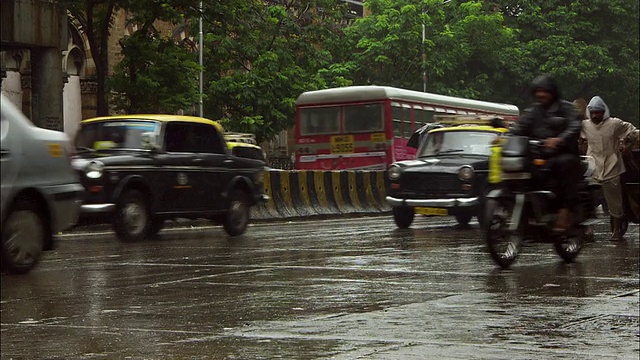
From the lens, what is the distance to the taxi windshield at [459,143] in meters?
22.7

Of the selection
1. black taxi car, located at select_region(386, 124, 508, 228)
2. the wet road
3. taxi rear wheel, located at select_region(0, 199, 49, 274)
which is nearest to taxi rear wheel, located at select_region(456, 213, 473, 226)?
black taxi car, located at select_region(386, 124, 508, 228)

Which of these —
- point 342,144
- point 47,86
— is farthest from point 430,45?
point 47,86

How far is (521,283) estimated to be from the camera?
39.7ft

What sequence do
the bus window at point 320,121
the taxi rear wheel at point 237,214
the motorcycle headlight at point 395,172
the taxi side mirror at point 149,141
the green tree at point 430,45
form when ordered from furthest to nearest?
the green tree at point 430,45, the bus window at point 320,121, the motorcycle headlight at point 395,172, the taxi rear wheel at point 237,214, the taxi side mirror at point 149,141

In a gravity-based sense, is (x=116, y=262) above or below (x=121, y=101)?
below

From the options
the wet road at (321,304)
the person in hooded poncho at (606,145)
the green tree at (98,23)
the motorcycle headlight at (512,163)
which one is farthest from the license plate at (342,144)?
the motorcycle headlight at (512,163)

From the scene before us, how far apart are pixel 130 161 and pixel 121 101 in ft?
51.6

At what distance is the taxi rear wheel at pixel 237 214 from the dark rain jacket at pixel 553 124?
12050 millimetres

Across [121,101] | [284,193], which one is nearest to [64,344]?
[284,193]

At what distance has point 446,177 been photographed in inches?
860

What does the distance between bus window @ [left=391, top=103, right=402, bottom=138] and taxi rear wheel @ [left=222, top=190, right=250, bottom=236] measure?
524 inches

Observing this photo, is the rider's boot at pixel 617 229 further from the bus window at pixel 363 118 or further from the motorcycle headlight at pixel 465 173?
the bus window at pixel 363 118

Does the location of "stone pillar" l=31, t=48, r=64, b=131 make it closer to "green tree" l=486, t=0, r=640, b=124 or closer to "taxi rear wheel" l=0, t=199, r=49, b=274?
"taxi rear wheel" l=0, t=199, r=49, b=274

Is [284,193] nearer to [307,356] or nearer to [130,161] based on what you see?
[130,161]
